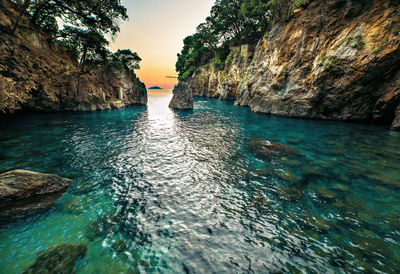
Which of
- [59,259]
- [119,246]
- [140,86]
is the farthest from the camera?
[140,86]

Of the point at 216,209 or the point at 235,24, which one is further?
the point at 235,24

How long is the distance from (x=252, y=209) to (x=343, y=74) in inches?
883

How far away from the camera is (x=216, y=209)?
22.4 feet

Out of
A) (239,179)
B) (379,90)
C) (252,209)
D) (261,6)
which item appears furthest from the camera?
(261,6)

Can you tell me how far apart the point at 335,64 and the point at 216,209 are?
23901mm

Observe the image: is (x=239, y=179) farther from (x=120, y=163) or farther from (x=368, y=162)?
(x=368, y=162)

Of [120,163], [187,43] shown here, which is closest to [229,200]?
[120,163]

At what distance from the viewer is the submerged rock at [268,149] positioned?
12.2 meters

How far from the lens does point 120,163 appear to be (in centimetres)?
1081

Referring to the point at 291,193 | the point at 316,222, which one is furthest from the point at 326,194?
the point at 316,222

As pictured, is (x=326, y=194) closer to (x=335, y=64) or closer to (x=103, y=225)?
(x=103, y=225)

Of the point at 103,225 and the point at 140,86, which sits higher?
the point at 140,86

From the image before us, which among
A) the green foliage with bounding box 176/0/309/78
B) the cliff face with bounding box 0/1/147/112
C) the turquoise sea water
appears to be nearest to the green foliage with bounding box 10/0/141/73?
the cliff face with bounding box 0/1/147/112

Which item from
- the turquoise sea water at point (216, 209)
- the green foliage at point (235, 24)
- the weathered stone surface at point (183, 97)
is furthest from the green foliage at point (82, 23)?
the green foliage at point (235, 24)
